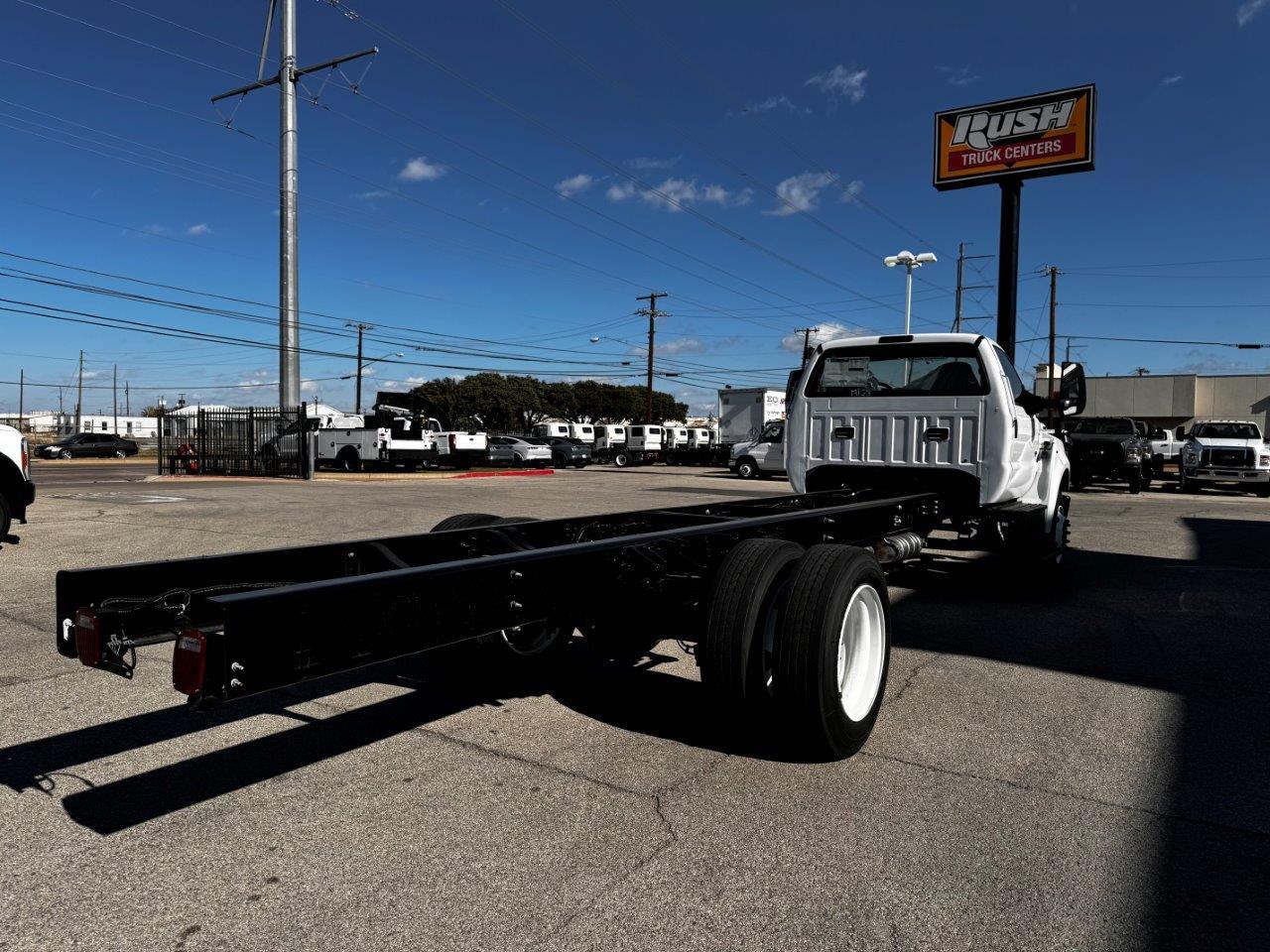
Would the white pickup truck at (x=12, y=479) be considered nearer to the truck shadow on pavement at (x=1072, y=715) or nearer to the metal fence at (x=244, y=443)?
the truck shadow on pavement at (x=1072, y=715)

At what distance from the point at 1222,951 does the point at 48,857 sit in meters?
3.54

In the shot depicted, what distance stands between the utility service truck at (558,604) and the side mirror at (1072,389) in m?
2.50

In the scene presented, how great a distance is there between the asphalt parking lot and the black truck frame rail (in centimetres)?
43

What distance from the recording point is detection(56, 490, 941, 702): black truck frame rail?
237cm

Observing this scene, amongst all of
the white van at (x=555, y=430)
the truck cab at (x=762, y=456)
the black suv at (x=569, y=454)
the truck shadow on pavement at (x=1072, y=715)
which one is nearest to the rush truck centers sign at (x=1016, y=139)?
the truck cab at (x=762, y=456)

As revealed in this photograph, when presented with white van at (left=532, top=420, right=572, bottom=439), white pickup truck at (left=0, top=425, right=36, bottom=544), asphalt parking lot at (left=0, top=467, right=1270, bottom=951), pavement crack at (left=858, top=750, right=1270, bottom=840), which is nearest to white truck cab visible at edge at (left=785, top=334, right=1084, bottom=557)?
asphalt parking lot at (left=0, top=467, right=1270, bottom=951)

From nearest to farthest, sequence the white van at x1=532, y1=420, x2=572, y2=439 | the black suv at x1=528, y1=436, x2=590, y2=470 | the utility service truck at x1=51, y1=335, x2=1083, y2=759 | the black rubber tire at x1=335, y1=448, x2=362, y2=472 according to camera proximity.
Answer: the utility service truck at x1=51, y1=335, x2=1083, y2=759 → the black rubber tire at x1=335, y1=448, x2=362, y2=472 → the black suv at x1=528, y1=436, x2=590, y2=470 → the white van at x1=532, y1=420, x2=572, y2=439

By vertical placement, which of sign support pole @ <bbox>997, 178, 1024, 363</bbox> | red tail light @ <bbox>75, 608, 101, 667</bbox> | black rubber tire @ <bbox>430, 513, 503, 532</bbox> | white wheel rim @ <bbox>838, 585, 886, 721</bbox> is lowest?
white wheel rim @ <bbox>838, 585, 886, 721</bbox>

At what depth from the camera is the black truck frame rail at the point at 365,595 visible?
7.77 feet

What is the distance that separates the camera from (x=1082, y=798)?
345cm

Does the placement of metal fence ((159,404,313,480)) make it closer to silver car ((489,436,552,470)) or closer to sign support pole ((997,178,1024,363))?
silver car ((489,436,552,470))

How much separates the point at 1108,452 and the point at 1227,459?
3.03 metres

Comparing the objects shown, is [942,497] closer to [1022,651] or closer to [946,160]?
[1022,651]

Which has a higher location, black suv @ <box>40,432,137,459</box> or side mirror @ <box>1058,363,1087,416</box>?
side mirror @ <box>1058,363,1087,416</box>
